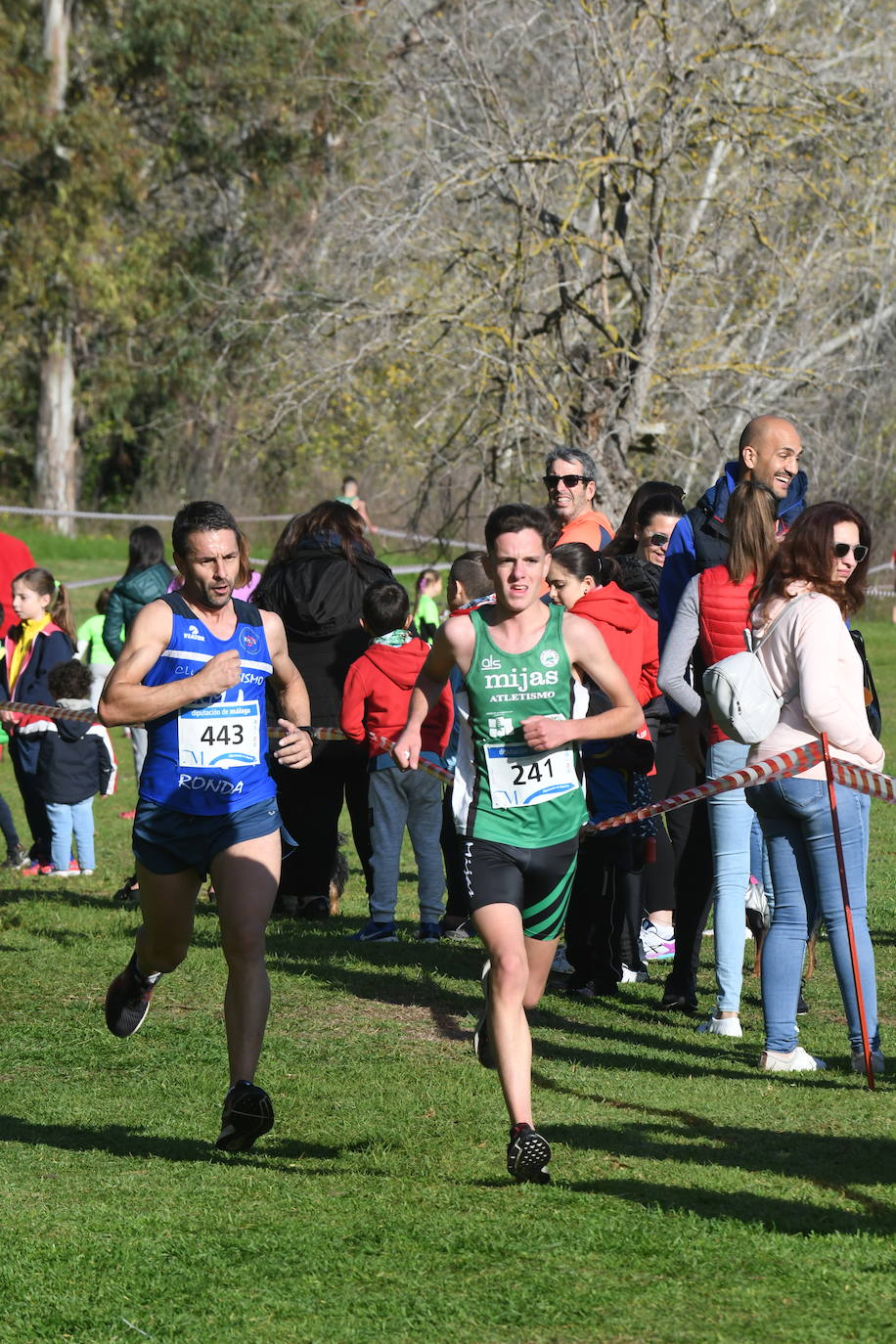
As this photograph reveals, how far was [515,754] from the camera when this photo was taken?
5.44 meters

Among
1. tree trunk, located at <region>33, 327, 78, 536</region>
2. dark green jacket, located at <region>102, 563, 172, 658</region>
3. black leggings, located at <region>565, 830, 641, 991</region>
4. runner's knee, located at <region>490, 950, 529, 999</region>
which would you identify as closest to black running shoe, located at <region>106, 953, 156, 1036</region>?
runner's knee, located at <region>490, 950, 529, 999</region>

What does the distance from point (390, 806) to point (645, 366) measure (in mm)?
10225

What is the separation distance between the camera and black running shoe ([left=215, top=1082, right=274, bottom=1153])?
5.25m

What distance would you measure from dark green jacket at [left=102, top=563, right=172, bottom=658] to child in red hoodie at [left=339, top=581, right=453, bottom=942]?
3169 mm

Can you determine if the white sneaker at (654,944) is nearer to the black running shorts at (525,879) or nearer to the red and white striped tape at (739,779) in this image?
the red and white striped tape at (739,779)

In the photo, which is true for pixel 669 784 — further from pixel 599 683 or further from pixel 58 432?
pixel 58 432

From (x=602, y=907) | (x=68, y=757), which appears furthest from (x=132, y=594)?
(x=602, y=907)

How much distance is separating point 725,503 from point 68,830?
6.27m

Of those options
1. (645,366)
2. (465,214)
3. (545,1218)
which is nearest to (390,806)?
(545,1218)

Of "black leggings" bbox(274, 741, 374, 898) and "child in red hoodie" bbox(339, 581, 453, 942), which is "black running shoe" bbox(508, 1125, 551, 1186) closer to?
"child in red hoodie" bbox(339, 581, 453, 942)

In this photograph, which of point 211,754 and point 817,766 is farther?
point 817,766

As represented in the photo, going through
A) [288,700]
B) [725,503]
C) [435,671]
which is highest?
[725,503]

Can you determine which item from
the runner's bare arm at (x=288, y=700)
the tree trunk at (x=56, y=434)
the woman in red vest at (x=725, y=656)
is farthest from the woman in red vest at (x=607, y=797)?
the tree trunk at (x=56, y=434)

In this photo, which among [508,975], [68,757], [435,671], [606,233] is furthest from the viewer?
[606,233]
